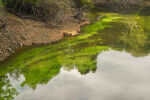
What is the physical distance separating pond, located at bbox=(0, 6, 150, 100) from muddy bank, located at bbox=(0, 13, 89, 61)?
0.72m

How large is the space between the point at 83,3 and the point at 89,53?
15009 mm

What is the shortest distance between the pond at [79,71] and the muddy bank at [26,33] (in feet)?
2.35

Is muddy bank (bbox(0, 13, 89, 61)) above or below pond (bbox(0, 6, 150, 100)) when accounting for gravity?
above

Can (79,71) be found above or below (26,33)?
below

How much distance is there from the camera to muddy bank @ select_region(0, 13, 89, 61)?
14.5 meters

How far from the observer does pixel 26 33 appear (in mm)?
16844

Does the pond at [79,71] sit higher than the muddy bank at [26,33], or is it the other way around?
the muddy bank at [26,33]

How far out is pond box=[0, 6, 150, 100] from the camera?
1048 cm

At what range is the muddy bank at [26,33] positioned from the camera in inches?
570

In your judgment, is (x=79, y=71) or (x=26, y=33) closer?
(x=79, y=71)

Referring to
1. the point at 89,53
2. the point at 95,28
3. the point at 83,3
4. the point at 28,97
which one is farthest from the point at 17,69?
the point at 83,3

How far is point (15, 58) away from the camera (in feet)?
44.4

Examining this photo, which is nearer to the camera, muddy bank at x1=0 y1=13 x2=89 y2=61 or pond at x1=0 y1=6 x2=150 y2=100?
pond at x1=0 y1=6 x2=150 y2=100

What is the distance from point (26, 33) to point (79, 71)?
6531 mm
